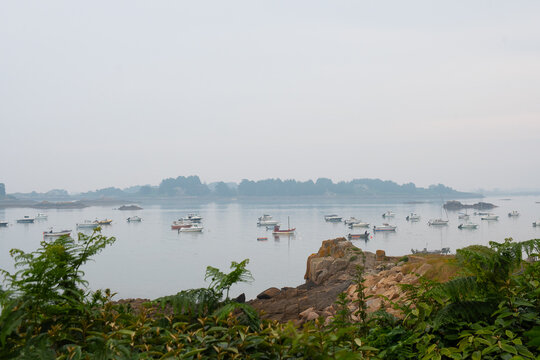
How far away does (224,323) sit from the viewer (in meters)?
2.71

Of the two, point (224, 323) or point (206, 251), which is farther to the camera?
point (206, 251)

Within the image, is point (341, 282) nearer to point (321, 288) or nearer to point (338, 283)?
point (338, 283)

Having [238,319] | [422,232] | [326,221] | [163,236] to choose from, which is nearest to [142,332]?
[238,319]

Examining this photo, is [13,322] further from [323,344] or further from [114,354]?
[323,344]

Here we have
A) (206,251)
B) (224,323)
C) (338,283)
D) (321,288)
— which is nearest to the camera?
(224,323)

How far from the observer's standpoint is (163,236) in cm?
7088

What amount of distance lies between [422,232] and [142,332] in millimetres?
76234

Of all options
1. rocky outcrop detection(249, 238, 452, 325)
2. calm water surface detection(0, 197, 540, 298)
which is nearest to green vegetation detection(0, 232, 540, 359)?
rocky outcrop detection(249, 238, 452, 325)

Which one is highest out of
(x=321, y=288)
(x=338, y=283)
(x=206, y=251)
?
(x=338, y=283)

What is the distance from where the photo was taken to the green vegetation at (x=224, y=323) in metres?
2.31

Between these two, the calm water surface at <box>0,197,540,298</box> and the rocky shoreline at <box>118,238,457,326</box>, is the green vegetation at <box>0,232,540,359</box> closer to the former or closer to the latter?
the rocky shoreline at <box>118,238,457,326</box>

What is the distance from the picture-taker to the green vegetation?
2314 millimetres

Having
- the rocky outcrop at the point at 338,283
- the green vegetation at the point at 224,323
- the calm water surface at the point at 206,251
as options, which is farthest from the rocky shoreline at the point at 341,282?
the calm water surface at the point at 206,251

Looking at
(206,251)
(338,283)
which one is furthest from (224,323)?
(206,251)
